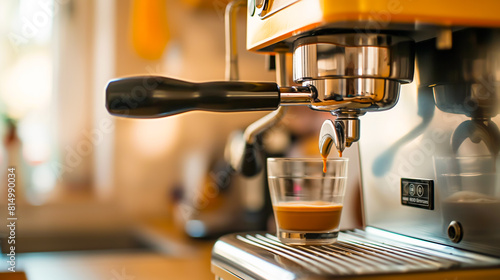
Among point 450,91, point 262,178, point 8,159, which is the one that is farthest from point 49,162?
point 450,91

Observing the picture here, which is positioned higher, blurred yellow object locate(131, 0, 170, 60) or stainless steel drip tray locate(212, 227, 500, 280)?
blurred yellow object locate(131, 0, 170, 60)

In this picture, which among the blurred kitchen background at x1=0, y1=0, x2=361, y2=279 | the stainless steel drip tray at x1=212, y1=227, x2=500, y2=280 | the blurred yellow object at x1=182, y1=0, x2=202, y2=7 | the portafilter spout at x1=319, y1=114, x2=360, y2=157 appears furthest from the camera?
the blurred yellow object at x1=182, y1=0, x2=202, y2=7

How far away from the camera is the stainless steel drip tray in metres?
0.45

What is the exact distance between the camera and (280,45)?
0.63 meters

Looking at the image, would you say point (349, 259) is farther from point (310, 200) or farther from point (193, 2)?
point (193, 2)

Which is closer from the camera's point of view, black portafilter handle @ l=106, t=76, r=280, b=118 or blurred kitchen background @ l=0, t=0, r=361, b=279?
black portafilter handle @ l=106, t=76, r=280, b=118

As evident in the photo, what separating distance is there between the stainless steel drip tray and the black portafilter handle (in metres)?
0.14

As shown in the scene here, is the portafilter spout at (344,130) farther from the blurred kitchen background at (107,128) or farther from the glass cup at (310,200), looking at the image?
the blurred kitchen background at (107,128)

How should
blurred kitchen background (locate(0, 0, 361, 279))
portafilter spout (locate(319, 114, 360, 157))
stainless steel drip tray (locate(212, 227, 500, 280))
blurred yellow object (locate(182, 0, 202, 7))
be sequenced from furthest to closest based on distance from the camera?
blurred yellow object (locate(182, 0, 202, 7)), blurred kitchen background (locate(0, 0, 361, 279)), portafilter spout (locate(319, 114, 360, 157)), stainless steel drip tray (locate(212, 227, 500, 280))

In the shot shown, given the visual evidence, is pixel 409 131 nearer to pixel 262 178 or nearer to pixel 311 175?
pixel 311 175

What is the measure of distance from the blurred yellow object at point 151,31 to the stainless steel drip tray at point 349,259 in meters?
1.68

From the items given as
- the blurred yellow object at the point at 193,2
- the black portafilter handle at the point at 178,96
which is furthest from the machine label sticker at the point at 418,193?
the blurred yellow object at the point at 193,2

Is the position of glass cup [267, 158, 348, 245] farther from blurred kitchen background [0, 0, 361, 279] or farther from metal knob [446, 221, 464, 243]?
blurred kitchen background [0, 0, 361, 279]

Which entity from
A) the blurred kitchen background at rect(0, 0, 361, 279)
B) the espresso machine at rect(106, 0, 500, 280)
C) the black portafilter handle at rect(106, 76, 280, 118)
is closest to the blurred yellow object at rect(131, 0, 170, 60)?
the blurred kitchen background at rect(0, 0, 361, 279)
